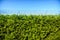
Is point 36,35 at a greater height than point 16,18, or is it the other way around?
point 16,18

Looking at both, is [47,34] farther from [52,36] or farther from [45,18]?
[45,18]

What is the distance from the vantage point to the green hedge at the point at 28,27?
8.39m

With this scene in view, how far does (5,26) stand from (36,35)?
1811 mm

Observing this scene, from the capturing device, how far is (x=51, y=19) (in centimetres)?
897

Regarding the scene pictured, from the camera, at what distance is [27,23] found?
8602 millimetres

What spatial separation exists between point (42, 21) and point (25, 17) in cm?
101

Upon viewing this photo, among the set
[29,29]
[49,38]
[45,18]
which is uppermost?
[45,18]

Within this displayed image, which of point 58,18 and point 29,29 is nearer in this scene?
point 29,29

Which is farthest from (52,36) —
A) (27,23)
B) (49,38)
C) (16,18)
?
(16,18)

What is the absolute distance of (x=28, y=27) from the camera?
8.52m

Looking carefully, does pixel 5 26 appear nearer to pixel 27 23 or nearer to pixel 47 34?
pixel 27 23

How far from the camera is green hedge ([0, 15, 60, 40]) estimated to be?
27.5 feet

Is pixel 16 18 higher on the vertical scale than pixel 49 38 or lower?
higher

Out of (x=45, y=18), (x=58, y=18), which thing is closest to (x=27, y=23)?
(x=45, y=18)
